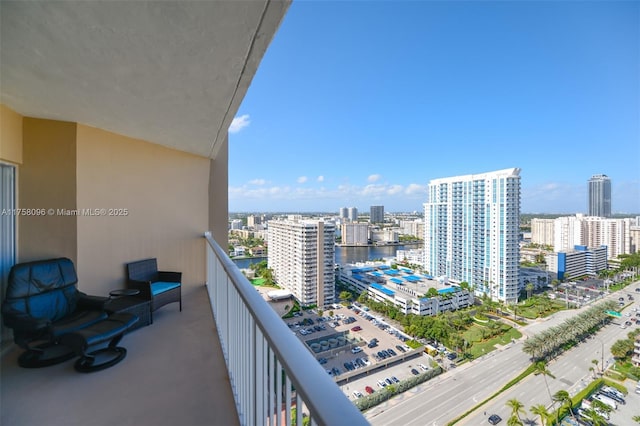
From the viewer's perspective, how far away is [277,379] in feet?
2.56

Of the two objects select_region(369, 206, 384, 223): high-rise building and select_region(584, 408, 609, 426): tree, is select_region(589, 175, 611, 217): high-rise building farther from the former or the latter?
select_region(369, 206, 384, 223): high-rise building

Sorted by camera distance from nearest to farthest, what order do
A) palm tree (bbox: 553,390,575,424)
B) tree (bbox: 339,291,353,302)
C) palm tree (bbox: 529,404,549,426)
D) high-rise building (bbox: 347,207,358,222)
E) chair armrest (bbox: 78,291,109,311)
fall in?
1. chair armrest (bbox: 78,291,109,311)
2. palm tree (bbox: 529,404,549,426)
3. palm tree (bbox: 553,390,575,424)
4. tree (bbox: 339,291,353,302)
5. high-rise building (bbox: 347,207,358,222)

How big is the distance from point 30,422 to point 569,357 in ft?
38.3

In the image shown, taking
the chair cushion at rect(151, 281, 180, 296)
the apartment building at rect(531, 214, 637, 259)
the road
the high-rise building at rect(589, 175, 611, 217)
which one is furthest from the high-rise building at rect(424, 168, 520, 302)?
the chair cushion at rect(151, 281, 180, 296)

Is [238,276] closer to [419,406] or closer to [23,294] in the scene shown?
[23,294]

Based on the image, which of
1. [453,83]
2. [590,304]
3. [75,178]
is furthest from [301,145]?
[590,304]

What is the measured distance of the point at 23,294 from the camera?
2416mm

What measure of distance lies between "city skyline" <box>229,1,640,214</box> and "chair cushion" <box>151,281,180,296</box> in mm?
2098

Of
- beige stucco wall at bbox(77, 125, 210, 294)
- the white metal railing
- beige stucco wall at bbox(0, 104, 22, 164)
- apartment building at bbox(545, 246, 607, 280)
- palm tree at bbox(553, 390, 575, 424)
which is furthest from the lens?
apartment building at bbox(545, 246, 607, 280)

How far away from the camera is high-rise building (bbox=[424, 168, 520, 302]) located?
51.6ft

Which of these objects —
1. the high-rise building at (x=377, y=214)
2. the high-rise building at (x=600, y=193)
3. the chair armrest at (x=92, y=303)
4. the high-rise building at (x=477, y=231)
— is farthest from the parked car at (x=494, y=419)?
the high-rise building at (x=377, y=214)

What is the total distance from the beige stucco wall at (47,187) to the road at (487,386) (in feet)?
16.3

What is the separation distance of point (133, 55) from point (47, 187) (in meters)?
2.55

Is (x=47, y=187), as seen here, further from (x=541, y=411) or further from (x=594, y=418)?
(x=594, y=418)
